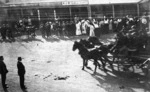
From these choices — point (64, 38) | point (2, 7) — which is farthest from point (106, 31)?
point (2, 7)

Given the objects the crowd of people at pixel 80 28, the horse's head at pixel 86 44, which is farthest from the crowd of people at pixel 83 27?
the horse's head at pixel 86 44

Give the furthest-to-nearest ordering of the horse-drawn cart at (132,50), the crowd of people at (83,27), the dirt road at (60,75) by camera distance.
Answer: the crowd of people at (83,27)
the horse-drawn cart at (132,50)
the dirt road at (60,75)

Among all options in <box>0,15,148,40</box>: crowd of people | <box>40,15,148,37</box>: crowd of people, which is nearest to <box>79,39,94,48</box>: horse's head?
<box>0,15,148,40</box>: crowd of people

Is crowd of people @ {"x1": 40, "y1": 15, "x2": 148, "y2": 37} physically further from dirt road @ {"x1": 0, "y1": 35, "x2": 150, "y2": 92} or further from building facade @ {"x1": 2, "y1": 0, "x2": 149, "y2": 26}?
building facade @ {"x1": 2, "y1": 0, "x2": 149, "y2": 26}

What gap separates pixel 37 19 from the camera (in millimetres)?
30469

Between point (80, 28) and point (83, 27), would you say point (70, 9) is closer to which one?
point (80, 28)

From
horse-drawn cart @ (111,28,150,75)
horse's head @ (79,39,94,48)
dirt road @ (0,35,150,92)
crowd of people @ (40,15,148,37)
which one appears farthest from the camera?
crowd of people @ (40,15,148,37)

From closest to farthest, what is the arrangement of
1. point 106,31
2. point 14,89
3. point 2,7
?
1. point 14,89
2. point 106,31
3. point 2,7

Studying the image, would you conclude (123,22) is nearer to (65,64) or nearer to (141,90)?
(65,64)

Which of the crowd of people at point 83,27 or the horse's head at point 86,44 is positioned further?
the crowd of people at point 83,27

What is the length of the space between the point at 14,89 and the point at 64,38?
11111 millimetres

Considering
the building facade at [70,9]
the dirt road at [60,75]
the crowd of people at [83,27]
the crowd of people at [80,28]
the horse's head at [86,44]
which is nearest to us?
the dirt road at [60,75]

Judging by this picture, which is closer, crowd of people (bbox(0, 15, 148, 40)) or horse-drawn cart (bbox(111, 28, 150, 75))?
horse-drawn cart (bbox(111, 28, 150, 75))

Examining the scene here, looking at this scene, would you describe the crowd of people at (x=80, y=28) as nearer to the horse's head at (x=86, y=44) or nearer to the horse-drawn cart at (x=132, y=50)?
the horse's head at (x=86, y=44)
